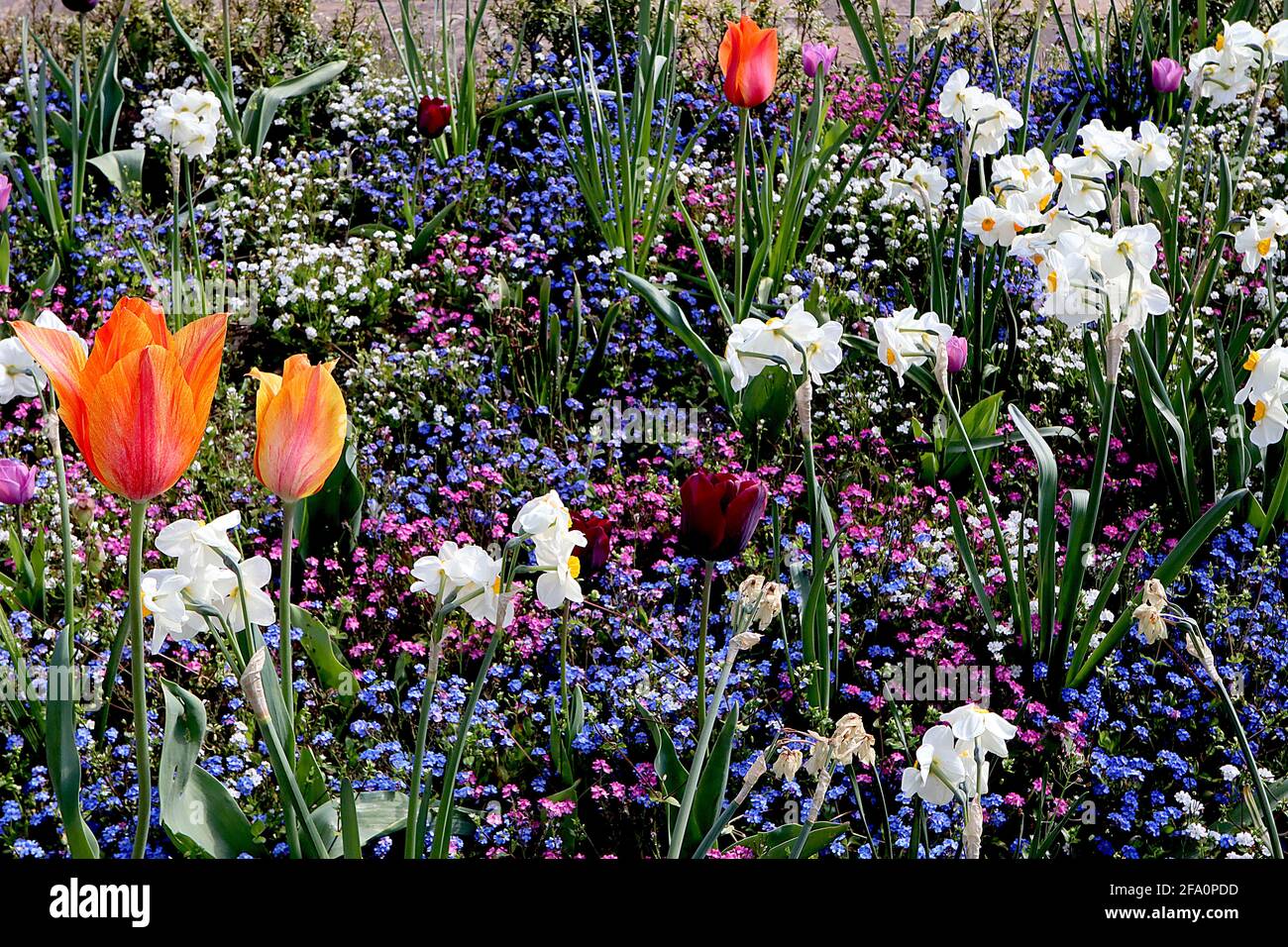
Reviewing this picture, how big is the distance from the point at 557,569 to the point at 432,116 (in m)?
2.43

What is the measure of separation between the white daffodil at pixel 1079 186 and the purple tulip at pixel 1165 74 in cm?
169

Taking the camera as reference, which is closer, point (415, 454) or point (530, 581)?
point (530, 581)

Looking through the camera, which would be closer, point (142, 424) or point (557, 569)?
point (142, 424)

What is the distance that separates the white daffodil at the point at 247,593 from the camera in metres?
1.67

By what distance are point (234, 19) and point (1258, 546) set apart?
4.09m

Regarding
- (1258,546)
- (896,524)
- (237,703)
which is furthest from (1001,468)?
(237,703)

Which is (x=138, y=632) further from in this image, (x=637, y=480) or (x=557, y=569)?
(x=637, y=480)

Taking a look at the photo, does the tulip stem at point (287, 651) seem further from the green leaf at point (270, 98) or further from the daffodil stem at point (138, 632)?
the green leaf at point (270, 98)

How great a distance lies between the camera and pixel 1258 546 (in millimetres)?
2744

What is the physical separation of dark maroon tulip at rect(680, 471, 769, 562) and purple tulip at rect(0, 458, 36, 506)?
1.28m

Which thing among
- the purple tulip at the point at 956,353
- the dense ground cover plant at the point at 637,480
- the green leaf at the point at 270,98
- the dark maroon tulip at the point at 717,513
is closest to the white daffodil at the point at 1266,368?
the dense ground cover plant at the point at 637,480

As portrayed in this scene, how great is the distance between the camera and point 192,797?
6.41 feet

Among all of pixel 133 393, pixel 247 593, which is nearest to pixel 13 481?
pixel 247 593
